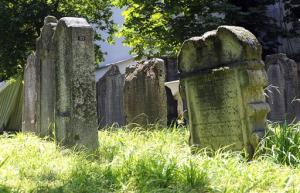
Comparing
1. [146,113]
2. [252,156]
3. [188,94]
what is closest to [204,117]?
[188,94]

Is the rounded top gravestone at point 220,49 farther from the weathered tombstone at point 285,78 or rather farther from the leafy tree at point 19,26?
the leafy tree at point 19,26

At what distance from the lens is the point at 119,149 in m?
6.98

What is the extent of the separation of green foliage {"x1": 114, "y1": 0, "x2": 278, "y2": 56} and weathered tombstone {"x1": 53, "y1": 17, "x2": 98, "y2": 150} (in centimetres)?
890

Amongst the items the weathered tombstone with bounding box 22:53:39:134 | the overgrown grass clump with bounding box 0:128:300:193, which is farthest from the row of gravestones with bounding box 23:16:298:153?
the weathered tombstone with bounding box 22:53:39:134

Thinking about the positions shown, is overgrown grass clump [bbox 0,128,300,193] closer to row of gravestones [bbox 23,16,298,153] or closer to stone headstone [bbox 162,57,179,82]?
row of gravestones [bbox 23,16,298,153]

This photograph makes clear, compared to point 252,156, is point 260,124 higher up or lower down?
higher up

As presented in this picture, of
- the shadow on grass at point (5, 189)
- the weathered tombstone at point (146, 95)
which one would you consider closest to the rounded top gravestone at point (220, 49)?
the weathered tombstone at point (146, 95)

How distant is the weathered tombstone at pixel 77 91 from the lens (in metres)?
7.33

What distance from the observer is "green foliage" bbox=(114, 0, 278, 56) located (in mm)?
16188

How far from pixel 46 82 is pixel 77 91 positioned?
2.64 meters

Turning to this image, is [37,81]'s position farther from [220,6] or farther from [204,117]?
[220,6]

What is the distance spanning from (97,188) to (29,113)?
6311 millimetres

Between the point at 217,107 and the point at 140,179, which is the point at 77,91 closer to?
the point at 217,107

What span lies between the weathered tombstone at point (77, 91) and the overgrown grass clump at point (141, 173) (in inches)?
21.5
